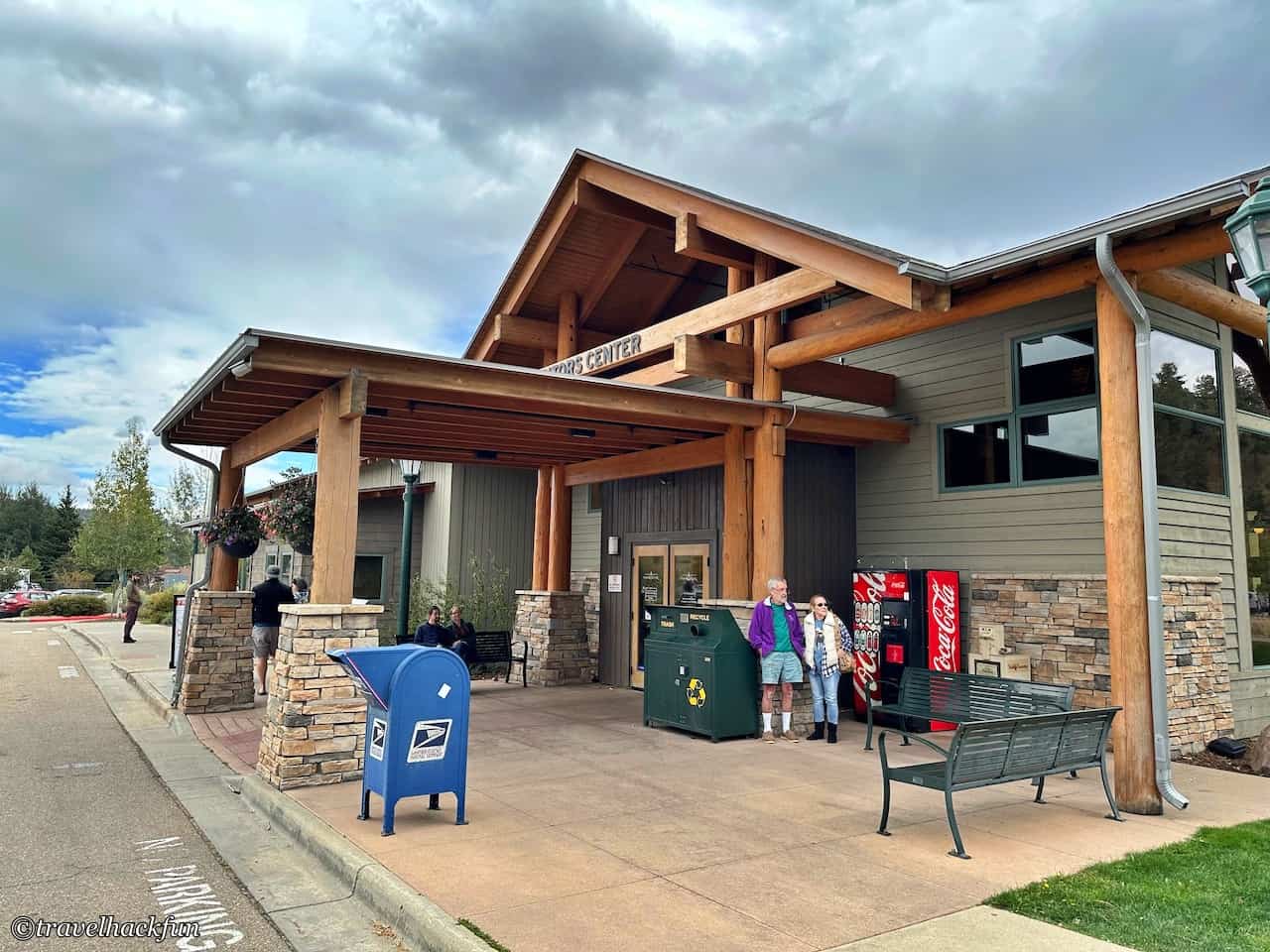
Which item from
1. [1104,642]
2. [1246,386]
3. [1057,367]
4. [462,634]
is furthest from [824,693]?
[1246,386]

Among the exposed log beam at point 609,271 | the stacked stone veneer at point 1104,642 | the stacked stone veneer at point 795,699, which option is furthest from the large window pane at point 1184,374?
the exposed log beam at point 609,271

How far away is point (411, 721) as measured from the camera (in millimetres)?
5484

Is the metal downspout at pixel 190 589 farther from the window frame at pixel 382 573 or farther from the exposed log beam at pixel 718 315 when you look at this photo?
the window frame at pixel 382 573

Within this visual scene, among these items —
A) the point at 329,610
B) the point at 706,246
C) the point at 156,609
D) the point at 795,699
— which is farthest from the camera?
the point at 156,609

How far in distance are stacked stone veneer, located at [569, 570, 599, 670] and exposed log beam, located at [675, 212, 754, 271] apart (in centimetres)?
582

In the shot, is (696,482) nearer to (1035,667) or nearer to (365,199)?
(1035,667)

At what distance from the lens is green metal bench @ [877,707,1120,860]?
5059 mm

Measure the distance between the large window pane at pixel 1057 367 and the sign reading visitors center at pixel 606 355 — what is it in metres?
4.32

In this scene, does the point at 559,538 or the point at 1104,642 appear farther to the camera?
the point at 559,538

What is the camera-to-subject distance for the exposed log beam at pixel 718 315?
8531mm

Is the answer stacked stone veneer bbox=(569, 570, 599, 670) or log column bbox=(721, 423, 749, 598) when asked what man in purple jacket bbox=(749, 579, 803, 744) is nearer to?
log column bbox=(721, 423, 749, 598)

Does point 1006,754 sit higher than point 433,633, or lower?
lower

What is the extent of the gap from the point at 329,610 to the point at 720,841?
11.6ft

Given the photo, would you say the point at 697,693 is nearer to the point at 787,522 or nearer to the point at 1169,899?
the point at 787,522
